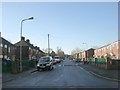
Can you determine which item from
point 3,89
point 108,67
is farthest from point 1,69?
point 3,89

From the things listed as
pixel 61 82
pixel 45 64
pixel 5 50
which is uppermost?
pixel 5 50

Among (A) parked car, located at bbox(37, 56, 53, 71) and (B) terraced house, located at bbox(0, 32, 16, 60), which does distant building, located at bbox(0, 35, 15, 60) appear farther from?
(A) parked car, located at bbox(37, 56, 53, 71)

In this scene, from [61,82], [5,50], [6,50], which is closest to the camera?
[61,82]

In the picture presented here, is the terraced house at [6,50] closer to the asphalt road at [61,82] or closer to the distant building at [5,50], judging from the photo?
the distant building at [5,50]

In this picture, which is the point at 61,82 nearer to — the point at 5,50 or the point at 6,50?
the point at 5,50

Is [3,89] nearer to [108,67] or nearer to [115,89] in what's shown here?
[115,89]

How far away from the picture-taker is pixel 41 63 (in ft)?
136

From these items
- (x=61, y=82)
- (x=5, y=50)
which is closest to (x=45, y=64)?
(x=61, y=82)

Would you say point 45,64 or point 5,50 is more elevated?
point 5,50

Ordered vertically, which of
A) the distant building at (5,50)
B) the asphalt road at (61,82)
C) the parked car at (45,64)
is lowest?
the asphalt road at (61,82)

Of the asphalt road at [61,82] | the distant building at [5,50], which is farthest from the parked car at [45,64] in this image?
the distant building at [5,50]

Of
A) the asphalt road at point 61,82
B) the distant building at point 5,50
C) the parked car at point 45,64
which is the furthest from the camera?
the distant building at point 5,50

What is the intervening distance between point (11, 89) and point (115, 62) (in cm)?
2578

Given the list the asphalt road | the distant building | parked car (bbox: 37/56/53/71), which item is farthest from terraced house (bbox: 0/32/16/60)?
the asphalt road
